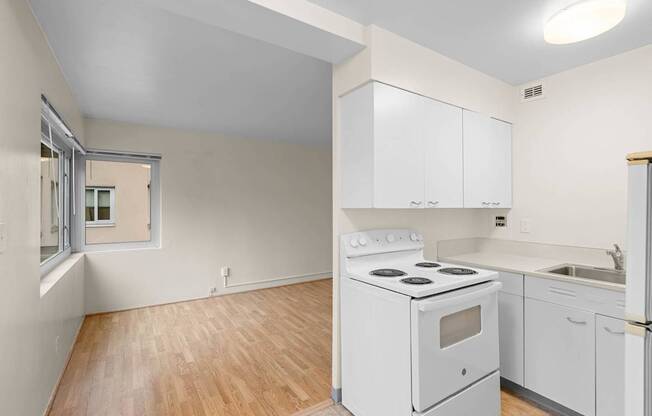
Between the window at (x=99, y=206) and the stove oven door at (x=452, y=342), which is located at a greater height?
the window at (x=99, y=206)

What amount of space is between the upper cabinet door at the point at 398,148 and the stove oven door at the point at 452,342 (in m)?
0.64

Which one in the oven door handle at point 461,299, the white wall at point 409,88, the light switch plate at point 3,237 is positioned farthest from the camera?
the white wall at point 409,88

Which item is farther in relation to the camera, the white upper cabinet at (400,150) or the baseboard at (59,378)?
the baseboard at (59,378)

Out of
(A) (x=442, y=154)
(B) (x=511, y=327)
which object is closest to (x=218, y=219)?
(A) (x=442, y=154)

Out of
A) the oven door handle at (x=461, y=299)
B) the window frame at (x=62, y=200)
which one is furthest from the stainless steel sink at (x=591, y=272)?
the window frame at (x=62, y=200)

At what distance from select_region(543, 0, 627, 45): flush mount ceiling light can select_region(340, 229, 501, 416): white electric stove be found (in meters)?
1.45

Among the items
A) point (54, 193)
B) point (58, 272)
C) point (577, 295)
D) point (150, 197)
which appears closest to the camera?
point (577, 295)

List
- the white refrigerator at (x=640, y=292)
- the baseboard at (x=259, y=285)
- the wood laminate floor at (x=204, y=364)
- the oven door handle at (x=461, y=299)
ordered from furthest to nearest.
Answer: the baseboard at (x=259, y=285) → the wood laminate floor at (x=204, y=364) → the oven door handle at (x=461, y=299) → the white refrigerator at (x=640, y=292)

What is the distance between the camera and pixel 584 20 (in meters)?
1.62

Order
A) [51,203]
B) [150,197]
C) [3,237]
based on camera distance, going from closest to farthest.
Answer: [3,237] → [51,203] → [150,197]

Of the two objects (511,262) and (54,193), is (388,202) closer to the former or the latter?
(511,262)

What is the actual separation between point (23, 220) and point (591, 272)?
3.62m

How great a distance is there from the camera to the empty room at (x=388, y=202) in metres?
1.55

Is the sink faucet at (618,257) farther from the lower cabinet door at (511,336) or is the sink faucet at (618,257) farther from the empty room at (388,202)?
the lower cabinet door at (511,336)
